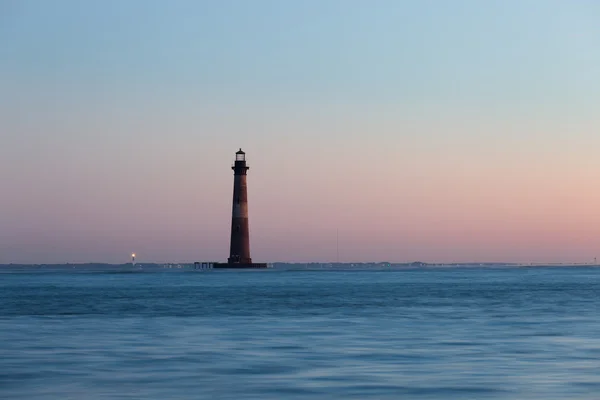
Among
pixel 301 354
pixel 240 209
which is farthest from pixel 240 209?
pixel 301 354

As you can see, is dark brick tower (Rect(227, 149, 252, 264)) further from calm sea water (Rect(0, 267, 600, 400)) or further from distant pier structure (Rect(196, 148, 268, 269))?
calm sea water (Rect(0, 267, 600, 400))

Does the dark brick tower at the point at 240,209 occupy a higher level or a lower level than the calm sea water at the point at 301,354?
higher

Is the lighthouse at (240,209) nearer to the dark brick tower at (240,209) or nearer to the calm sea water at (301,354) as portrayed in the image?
the dark brick tower at (240,209)

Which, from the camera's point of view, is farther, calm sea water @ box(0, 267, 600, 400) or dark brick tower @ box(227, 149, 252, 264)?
dark brick tower @ box(227, 149, 252, 264)

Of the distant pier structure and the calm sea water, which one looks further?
the distant pier structure

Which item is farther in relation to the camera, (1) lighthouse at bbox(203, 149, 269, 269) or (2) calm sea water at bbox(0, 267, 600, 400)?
(1) lighthouse at bbox(203, 149, 269, 269)

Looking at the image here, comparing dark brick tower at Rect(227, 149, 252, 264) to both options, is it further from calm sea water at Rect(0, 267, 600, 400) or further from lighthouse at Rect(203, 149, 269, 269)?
calm sea water at Rect(0, 267, 600, 400)

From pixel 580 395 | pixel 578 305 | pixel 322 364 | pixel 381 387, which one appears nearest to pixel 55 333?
pixel 322 364

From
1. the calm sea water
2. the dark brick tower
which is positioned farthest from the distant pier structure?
the calm sea water

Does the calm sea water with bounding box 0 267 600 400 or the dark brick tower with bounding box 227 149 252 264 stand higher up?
the dark brick tower with bounding box 227 149 252 264

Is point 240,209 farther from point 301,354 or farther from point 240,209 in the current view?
point 301,354

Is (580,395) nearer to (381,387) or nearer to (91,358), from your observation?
(381,387)

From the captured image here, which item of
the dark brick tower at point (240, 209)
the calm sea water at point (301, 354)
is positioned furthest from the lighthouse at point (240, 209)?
the calm sea water at point (301, 354)

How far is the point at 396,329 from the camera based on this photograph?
35.4 meters
